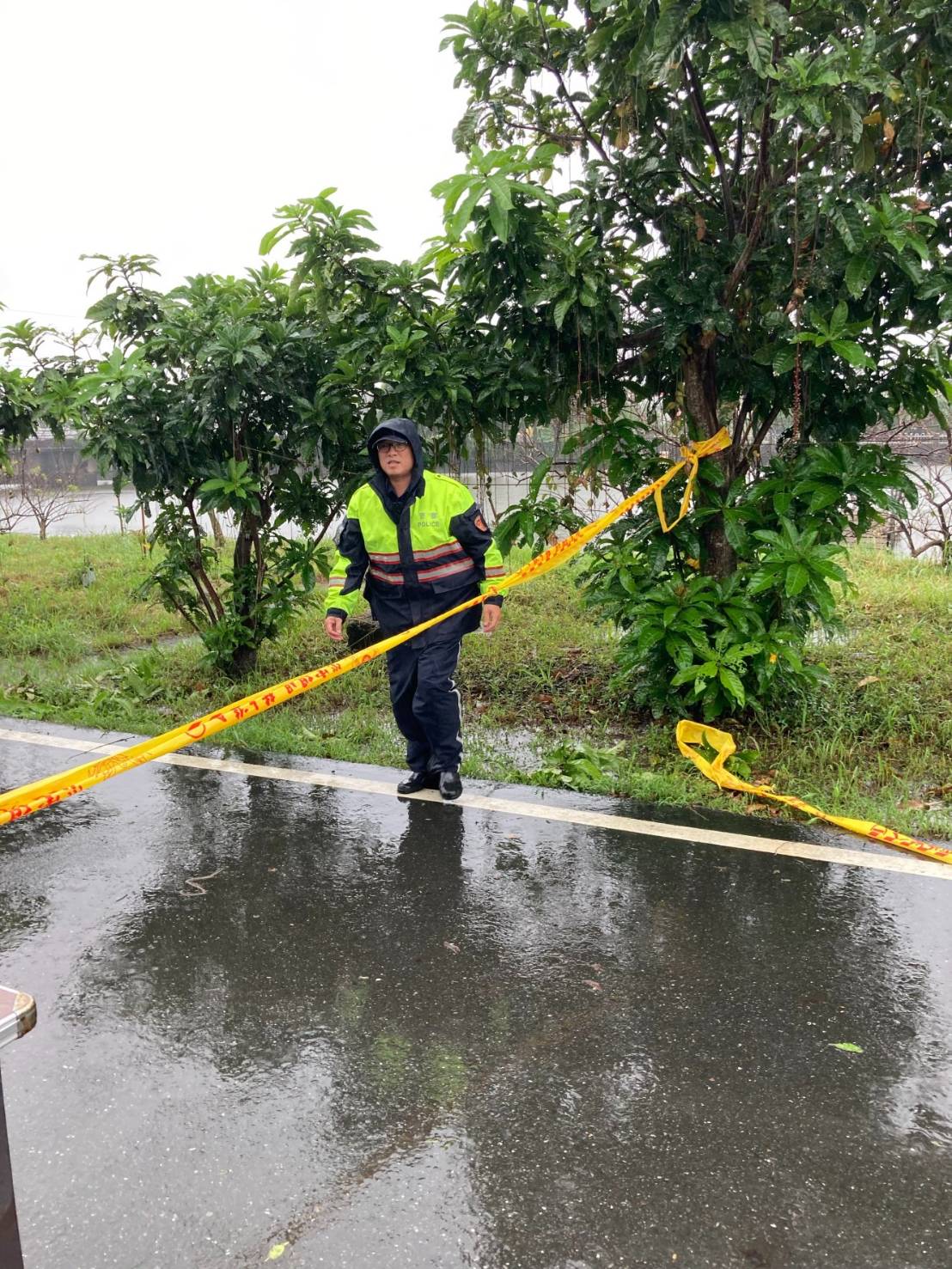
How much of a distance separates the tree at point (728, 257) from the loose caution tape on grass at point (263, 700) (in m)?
0.15

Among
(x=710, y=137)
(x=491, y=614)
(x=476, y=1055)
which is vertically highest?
(x=710, y=137)

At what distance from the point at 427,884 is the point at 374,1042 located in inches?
40.0

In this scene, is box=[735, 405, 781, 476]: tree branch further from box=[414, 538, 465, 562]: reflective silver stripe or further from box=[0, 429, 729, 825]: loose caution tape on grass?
box=[414, 538, 465, 562]: reflective silver stripe

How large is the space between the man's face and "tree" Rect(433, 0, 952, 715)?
0.98 metres

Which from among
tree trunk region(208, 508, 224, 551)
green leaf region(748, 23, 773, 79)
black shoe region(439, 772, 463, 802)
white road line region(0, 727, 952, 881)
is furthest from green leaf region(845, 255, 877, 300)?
tree trunk region(208, 508, 224, 551)

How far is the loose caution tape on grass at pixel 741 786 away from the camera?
3900mm

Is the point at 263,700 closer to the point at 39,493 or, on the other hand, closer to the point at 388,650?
the point at 388,650

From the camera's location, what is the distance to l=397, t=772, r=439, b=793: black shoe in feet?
15.7

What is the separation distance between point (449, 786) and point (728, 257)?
292 cm

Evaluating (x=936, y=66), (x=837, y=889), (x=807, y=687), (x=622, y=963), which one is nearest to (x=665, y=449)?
(x=807, y=687)

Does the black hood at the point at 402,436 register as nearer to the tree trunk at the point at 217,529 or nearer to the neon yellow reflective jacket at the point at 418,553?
the neon yellow reflective jacket at the point at 418,553

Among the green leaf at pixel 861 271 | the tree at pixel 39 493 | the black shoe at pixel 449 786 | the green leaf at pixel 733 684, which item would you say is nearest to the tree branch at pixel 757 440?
the green leaf at pixel 861 271

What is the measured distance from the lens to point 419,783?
4.80 metres

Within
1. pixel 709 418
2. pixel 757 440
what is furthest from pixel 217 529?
pixel 757 440
